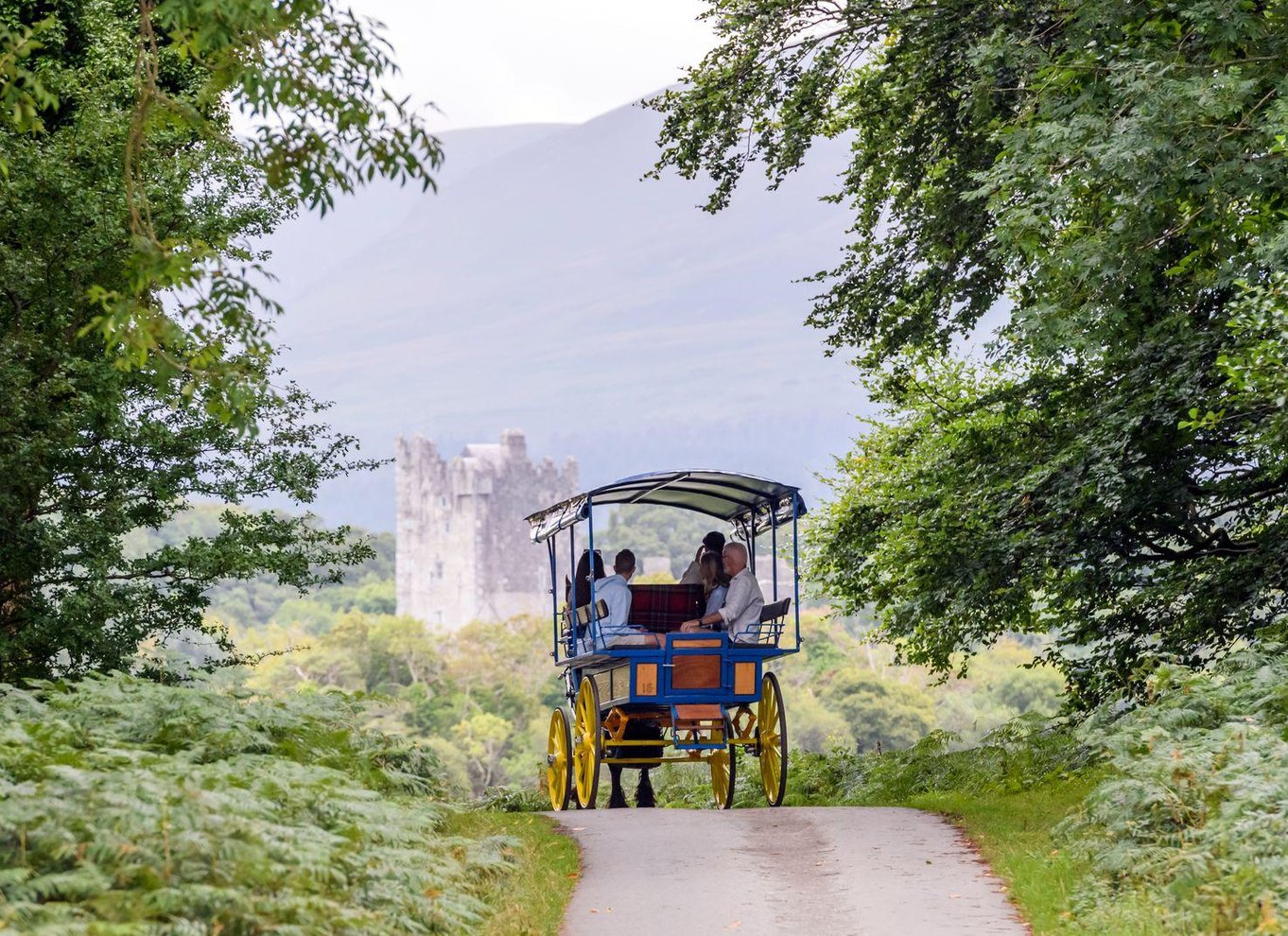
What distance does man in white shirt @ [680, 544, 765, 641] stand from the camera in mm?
15030

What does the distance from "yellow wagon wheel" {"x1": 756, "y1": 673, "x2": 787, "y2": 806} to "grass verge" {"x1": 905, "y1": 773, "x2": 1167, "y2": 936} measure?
4.17 feet

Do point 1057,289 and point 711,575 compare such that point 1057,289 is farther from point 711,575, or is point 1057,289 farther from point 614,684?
point 614,684

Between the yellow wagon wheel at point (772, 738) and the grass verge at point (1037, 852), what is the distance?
4.17 feet

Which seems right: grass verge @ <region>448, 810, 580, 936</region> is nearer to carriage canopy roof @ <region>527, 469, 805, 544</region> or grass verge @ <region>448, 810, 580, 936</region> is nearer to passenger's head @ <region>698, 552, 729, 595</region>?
carriage canopy roof @ <region>527, 469, 805, 544</region>

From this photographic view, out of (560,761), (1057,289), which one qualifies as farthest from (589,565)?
(1057,289)

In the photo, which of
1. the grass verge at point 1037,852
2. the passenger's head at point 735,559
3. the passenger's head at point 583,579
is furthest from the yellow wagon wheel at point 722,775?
the passenger's head at point 583,579

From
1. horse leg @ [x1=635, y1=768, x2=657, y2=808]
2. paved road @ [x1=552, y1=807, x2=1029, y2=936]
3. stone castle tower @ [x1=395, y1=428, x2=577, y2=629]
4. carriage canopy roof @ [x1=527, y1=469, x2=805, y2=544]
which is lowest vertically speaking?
horse leg @ [x1=635, y1=768, x2=657, y2=808]

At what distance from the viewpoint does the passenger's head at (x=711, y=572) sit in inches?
648

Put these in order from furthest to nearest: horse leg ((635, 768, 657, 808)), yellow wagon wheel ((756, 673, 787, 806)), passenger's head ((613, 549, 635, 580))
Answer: horse leg ((635, 768, 657, 808))
passenger's head ((613, 549, 635, 580))
yellow wagon wheel ((756, 673, 787, 806))

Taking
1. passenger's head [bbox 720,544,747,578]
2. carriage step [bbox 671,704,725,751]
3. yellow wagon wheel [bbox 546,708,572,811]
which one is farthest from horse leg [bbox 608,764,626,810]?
passenger's head [bbox 720,544,747,578]

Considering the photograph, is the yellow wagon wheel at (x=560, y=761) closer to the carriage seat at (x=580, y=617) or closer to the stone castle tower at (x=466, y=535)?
the carriage seat at (x=580, y=617)

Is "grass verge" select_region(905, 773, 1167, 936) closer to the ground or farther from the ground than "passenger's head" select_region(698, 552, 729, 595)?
closer to the ground

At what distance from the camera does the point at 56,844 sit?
7004 millimetres

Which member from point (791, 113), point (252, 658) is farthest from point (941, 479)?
point (252, 658)
